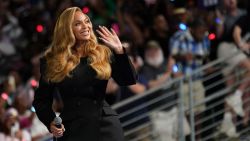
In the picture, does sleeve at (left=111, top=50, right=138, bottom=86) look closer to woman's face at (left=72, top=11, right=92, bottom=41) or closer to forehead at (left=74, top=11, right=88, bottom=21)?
woman's face at (left=72, top=11, right=92, bottom=41)

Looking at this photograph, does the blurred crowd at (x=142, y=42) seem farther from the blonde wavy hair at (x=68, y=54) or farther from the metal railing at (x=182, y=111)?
the blonde wavy hair at (x=68, y=54)

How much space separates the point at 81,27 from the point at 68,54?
248 mm

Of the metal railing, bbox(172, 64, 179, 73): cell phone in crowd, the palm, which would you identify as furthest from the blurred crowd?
the palm

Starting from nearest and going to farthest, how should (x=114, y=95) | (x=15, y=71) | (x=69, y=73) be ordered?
(x=69, y=73) < (x=114, y=95) < (x=15, y=71)

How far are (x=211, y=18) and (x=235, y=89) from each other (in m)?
1.71

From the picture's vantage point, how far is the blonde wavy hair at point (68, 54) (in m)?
6.71

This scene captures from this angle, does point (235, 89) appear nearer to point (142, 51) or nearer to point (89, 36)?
point (142, 51)

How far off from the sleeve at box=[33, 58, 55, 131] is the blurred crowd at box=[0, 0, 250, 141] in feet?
10.3

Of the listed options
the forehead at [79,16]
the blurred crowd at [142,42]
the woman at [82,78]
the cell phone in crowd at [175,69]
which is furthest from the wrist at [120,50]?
the cell phone in crowd at [175,69]

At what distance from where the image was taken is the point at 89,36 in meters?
6.80

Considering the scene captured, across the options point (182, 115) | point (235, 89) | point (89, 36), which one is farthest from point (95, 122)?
point (235, 89)

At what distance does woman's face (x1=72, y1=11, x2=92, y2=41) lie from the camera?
6781 millimetres

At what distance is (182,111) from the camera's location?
10273 mm

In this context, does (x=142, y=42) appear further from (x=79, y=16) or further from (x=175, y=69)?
(x=79, y=16)
